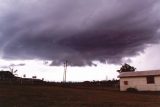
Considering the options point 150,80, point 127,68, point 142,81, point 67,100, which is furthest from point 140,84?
point 127,68

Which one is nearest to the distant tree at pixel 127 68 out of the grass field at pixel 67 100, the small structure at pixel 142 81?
the small structure at pixel 142 81

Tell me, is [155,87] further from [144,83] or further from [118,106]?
[118,106]

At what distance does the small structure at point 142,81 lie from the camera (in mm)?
52694

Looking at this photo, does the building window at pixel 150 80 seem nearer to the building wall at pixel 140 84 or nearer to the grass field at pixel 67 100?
the building wall at pixel 140 84

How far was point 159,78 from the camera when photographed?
52.1 metres

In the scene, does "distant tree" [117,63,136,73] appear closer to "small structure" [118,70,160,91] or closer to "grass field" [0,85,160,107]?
"small structure" [118,70,160,91]

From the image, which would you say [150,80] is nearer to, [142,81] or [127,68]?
[142,81]

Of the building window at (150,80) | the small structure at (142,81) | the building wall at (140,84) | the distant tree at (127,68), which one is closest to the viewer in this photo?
the building wall at (140,84)

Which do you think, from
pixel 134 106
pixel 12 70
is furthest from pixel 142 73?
pixel 12 70

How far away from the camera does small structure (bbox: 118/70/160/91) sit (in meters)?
52.7

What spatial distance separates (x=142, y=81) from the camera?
5509 centimetres

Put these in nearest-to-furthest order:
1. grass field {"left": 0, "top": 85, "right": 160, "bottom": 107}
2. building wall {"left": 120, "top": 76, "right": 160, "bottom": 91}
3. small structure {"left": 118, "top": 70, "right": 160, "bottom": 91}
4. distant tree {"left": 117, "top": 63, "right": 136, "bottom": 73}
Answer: grass field {"left": 0, "top": 85, "right": 160, "bottom": 107}, building wall {"left": 120, "top": 76, "right": 160, "bottom": 91}, small structure {"left": 118, "top": 70, "right": 160, "bottom": 91}, distant tree {"left": 117, "top": 63, "right": 136, "bottom": 73}

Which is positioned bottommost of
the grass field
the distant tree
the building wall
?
the grass field

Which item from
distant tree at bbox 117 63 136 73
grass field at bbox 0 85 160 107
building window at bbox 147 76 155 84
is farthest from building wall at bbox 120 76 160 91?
distant tree at bbox 117 63 136 73
